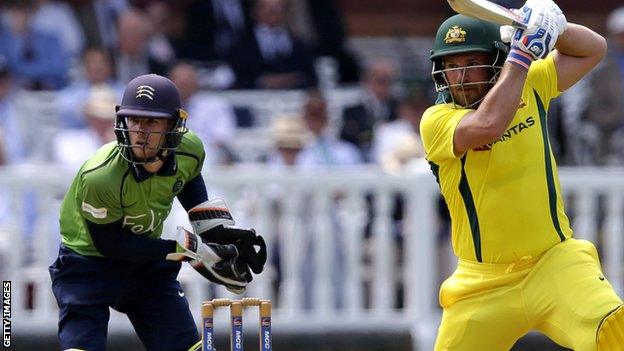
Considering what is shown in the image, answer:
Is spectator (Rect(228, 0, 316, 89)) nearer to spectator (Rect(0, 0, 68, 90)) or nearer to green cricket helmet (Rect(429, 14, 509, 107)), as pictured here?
spectator (Rect(0, 0, 68, 90))

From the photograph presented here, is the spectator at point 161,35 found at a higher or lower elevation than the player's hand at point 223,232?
higher

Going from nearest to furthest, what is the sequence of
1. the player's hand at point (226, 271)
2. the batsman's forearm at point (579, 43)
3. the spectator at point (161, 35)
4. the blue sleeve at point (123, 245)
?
the batsman's forearm at point (579, 43), the blue sleeve at point (123, 245), the player's hand at point (226, 271), the spectator at point (161, 35)

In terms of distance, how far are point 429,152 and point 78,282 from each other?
5.71 feet

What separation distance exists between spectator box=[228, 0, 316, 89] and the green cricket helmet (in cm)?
598

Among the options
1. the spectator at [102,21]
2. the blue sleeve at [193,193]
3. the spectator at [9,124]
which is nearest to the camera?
the blue sleeve at [193,193]

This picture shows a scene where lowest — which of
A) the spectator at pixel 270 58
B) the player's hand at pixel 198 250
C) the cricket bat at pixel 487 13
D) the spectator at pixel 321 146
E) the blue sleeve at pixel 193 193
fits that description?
the player's hand at pixel 198 250

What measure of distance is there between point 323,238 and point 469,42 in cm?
397

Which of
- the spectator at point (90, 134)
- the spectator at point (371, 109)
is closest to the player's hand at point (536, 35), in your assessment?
the spectator at point (90, 134)

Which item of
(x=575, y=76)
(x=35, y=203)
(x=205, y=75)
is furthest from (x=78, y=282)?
(x=205, y=75)

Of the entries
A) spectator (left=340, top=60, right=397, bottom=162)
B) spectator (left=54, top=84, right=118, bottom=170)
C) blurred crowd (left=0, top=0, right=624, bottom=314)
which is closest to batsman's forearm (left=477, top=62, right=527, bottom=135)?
blurred crowd (left=0, top=0, right=624, bottom=314)

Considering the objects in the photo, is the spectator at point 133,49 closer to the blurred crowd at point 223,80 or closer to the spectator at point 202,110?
the blurred crowd at point 223,80

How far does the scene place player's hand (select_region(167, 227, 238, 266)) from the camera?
677 centimetres

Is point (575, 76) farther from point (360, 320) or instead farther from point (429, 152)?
point (360, 320)

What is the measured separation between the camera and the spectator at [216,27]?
497 inches
